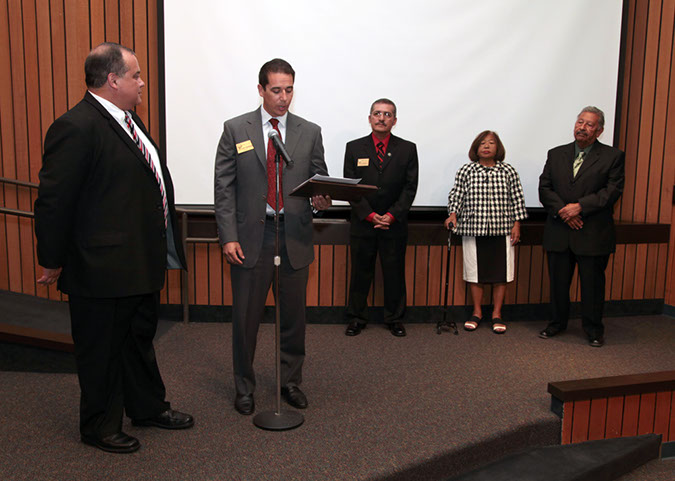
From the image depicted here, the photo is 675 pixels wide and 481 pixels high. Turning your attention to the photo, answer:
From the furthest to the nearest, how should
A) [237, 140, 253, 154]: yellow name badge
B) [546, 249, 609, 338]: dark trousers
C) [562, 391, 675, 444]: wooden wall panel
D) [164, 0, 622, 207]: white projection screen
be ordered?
[164, 0, 622, 207]: white projection screen, [546, 249, 609, 338]: dark trousers, [562, 391, 675, 444]: wooden wall panel, [237, 140, 253, 154]: yellow name badge

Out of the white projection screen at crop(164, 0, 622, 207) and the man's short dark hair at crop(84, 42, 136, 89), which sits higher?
the white projection screen at crop(164, 0, 622, 207)

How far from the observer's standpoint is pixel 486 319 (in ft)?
14.1

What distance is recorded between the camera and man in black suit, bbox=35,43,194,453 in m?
1.89

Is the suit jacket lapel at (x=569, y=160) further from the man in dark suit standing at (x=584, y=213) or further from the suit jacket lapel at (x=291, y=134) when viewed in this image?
the suit jacket lapel at (x=291, y=134)

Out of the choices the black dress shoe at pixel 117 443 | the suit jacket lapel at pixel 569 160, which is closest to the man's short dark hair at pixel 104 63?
the black dress shoe at pixel 117 443

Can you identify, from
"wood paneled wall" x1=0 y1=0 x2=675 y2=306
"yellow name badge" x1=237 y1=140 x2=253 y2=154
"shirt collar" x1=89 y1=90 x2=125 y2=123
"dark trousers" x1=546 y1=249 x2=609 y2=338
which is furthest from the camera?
"wood paneled wall" x1=0 y1=0 x2=675 y2=306

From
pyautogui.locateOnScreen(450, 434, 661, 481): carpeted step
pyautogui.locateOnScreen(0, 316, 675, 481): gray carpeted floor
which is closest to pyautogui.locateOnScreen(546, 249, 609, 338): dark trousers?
pyautogui.locateOnScreen(0, 316, 675, 481): gray carpeted floor

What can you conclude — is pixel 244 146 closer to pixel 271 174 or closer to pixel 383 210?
pixel 271 174

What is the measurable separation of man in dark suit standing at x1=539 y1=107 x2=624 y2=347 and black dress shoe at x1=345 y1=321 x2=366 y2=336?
1.31m

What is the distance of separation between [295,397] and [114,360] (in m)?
0.87

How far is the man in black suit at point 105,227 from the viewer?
1.89m

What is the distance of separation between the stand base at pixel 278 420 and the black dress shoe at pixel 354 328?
137 cm

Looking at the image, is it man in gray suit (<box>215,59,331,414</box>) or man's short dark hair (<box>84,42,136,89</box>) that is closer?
man's short dark hair (<box>84,42,136,89</box>)

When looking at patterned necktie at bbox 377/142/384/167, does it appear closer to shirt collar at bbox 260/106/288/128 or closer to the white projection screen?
the white projection screen
